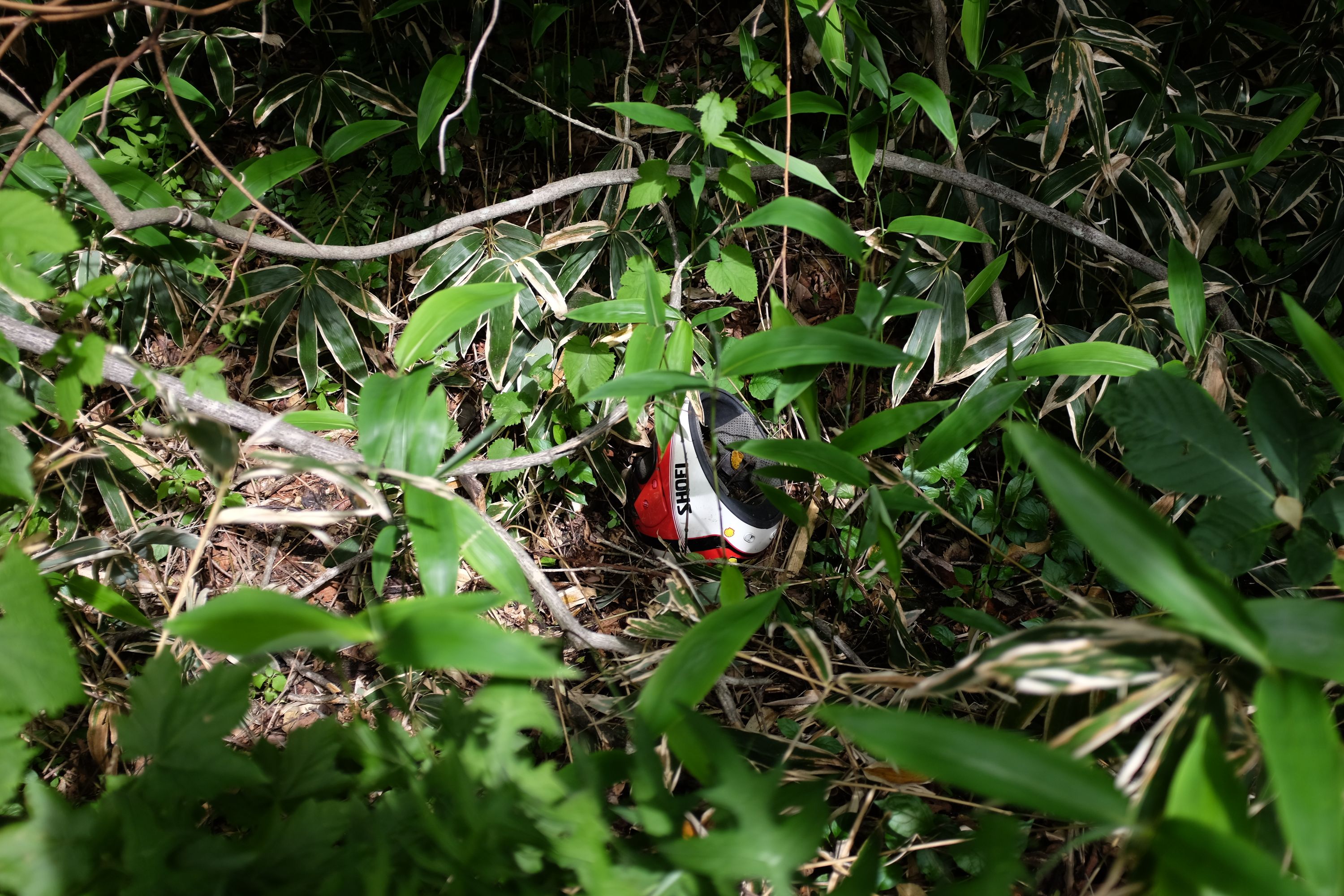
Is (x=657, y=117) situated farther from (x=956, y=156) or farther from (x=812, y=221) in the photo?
(x=956, y=156)

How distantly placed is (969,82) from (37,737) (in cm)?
205

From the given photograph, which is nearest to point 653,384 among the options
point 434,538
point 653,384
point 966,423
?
point 653,384

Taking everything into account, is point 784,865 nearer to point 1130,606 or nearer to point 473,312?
point 473,312

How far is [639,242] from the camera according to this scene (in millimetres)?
1192

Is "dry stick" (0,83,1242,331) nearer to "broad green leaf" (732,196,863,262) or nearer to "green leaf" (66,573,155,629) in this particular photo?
"broad green leaf" (732,196,863,262)

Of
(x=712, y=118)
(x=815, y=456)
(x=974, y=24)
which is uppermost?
(x=974, y=24)

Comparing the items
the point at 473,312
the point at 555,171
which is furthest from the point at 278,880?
the point at 555,171

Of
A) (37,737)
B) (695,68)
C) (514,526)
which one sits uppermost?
(695,68)

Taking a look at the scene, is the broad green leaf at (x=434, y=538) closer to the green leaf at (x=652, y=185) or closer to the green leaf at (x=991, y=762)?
the green leaf at (x=991, y=762)

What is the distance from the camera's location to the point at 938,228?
1.01 meters

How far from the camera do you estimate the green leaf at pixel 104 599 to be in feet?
2.86

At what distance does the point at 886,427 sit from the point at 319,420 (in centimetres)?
75

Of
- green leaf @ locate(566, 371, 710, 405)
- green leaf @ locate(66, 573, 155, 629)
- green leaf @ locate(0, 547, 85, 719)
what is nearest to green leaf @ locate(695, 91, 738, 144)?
green leaf @ locate(566, 371, 710, 405)

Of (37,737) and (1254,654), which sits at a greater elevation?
(1254,654)
